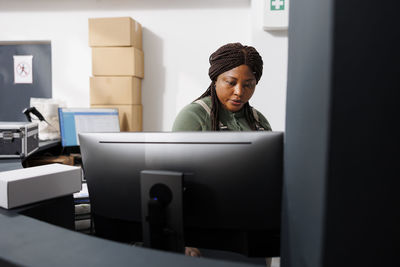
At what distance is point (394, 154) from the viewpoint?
1.57 feet

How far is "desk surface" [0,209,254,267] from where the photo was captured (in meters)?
0.53

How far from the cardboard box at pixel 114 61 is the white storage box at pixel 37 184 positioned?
2.00 meters

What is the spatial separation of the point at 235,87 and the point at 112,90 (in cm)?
176

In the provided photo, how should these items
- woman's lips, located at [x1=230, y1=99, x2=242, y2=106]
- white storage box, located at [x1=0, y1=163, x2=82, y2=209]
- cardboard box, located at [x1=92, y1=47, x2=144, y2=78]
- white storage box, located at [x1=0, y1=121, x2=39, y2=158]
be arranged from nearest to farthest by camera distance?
white storage box, located at [x1=0, y1=163, x2=82, y2=209], woman's lips, located at [x1=230, y1=99, x2=242, y2=106], white storage box, located at [x1=0, y1=121, x2=39, y2=158], cardboard box, located at [x1=92, y1=47, x2=144, y2=78]

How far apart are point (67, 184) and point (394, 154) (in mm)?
872

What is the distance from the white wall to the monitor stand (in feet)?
8.14

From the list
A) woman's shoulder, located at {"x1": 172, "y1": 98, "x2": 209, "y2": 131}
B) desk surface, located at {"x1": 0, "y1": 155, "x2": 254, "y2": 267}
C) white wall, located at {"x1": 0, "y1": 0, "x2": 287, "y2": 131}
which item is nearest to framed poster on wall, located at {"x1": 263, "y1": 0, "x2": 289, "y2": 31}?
white wall, located at {"x1": 0, "y1": 0, "x2": 287, "y2": 131}

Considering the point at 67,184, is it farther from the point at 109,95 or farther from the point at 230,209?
the point at 109,95

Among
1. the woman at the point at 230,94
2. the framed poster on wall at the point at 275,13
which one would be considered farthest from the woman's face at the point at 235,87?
the framed poster on wall at the point at 275,13

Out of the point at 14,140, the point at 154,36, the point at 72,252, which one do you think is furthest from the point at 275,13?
the point at 72,252

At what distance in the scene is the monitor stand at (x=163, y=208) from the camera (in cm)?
73

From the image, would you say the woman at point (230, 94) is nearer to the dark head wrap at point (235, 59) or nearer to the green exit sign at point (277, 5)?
the dark head wrap at point (235, 59)

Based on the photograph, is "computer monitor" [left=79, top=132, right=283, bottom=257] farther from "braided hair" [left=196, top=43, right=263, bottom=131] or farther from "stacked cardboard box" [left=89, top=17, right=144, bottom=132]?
"stacked cardboard box" [left=89, top=17, right=144, bottom=132]

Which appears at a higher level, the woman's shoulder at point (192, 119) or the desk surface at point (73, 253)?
the woman's shoulder at point (192, 119)
